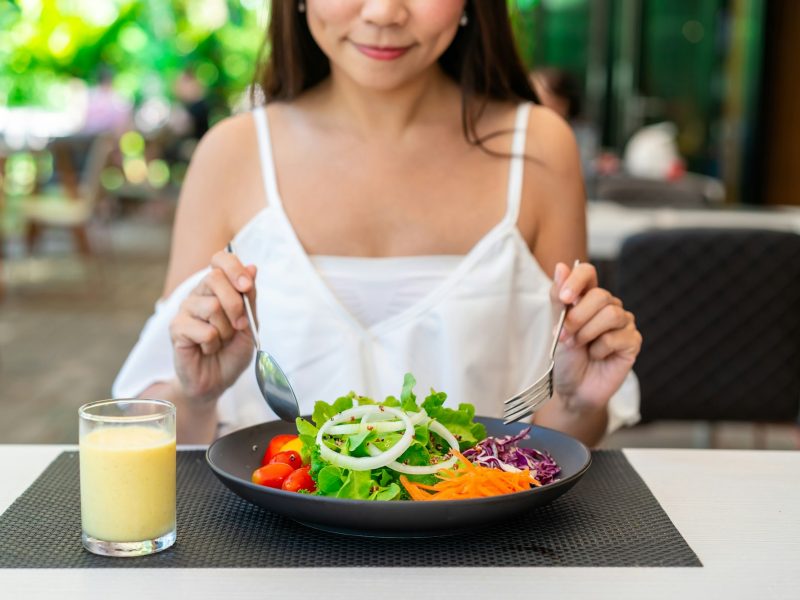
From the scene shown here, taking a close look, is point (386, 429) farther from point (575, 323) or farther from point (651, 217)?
point (651, 217)

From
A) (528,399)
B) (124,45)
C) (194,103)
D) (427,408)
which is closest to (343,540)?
(427,408)

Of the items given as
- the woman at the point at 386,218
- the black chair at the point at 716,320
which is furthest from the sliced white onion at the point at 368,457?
the black chair at the point at 716,320

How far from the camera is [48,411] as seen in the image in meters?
4.28

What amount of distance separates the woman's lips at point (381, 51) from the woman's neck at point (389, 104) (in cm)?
24

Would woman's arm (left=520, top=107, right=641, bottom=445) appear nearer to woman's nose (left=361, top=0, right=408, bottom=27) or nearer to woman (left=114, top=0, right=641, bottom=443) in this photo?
woman (left=114, top=0, right=641, bottom=443)

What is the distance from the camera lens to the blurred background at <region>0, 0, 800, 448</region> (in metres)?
2.69

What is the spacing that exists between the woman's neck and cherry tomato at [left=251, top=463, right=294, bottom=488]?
0.83 m

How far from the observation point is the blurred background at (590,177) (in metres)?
2.69

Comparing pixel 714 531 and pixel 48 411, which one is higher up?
pixel 714 531

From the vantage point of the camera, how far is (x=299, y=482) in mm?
1032

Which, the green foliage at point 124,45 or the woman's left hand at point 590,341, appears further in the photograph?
the green foliage at point 124,45

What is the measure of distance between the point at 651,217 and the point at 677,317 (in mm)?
1062

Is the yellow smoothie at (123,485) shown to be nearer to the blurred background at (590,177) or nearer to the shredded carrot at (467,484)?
the shredded carrot at (467,484)

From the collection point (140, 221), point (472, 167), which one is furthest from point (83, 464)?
point (140, 221)
